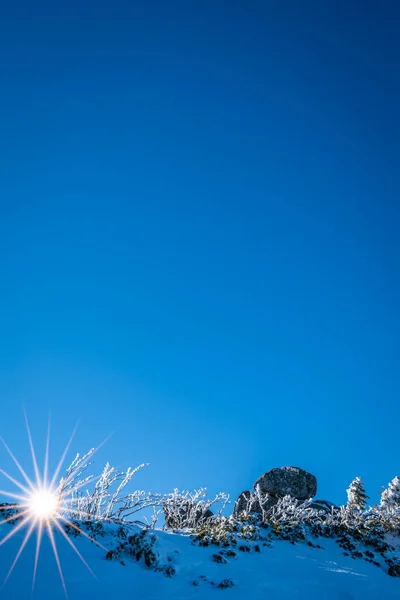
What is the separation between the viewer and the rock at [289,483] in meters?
28.2

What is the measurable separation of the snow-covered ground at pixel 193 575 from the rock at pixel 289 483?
20348 mm

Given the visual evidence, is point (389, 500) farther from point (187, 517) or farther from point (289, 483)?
point (289, 483)

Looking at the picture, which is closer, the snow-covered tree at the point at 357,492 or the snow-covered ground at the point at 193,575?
the snow-covered ground at the point at 193,575

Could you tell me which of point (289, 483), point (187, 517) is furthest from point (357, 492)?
point (187, 517)

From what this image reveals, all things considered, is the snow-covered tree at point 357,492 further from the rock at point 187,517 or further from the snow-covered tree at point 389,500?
the rock at point 187,517

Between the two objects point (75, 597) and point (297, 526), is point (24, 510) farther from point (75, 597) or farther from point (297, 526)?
point (297, 526)

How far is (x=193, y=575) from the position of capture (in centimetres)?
716

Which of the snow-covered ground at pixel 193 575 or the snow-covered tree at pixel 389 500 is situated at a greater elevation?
the snow-covered tree at pixel 389 500

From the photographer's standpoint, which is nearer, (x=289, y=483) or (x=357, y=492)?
(x=289, y=483)

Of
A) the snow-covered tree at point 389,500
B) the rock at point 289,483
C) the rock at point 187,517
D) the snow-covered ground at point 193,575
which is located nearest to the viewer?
the snow-covered ground at point 193,575

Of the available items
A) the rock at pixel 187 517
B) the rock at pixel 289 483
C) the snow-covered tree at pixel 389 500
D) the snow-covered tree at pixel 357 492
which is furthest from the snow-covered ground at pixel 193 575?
the snow-covered tree at pixel 357 492

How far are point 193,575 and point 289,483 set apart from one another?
24.7 meters

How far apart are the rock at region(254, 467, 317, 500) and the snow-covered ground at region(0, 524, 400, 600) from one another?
20348 mm

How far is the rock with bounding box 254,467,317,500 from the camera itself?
28219 mm
